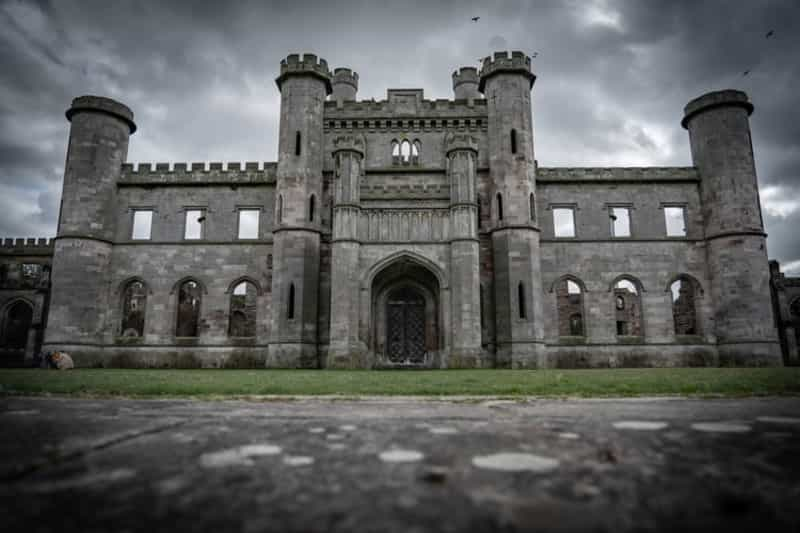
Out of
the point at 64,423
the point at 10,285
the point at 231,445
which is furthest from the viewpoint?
the point at 10,285

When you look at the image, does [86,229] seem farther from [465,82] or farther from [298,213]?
[465,82]

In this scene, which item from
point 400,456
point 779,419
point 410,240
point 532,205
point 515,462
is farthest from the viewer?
point 532,205

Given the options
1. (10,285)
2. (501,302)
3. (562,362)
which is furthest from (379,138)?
(10,285)

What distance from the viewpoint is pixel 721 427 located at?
2541 millimetres

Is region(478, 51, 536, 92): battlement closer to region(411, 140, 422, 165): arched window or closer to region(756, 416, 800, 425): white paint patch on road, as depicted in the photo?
region(411, 140, 422, 165): arched window

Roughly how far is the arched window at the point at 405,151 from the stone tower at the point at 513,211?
3.92 m

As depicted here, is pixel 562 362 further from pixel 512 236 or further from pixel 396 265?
pixel 396 265

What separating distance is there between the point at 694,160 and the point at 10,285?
41.5 meters

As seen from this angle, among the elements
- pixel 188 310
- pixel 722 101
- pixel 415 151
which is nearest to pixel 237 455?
pixel 415 151

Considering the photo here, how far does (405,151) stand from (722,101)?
14914mm

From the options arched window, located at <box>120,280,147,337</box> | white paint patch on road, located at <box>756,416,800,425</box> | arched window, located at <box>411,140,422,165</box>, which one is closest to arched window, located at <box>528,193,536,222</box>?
arched window, located at <box>411,140,422,165</box>

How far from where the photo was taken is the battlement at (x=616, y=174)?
22406mm

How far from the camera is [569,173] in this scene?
22.7 m

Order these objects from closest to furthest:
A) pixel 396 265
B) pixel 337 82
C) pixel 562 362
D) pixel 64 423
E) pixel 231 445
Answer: pixel 231 445 < pixel 64 423 < pixel 396 265 < pixel 562 362 < pixel 337 82
